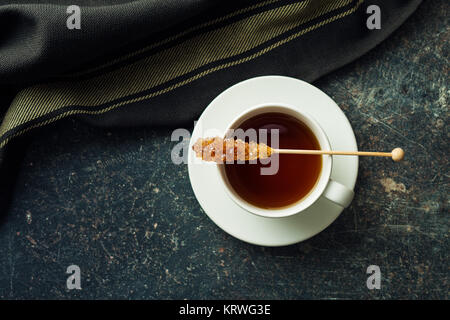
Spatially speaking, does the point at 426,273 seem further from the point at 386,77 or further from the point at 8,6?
the point at 8,6

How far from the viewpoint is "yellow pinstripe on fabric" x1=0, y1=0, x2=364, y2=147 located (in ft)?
3.15

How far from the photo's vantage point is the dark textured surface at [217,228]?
3.22 ft

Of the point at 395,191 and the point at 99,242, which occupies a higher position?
the point at 395,191

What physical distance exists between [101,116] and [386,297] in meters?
0.82

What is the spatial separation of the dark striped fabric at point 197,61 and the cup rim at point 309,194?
20 cm

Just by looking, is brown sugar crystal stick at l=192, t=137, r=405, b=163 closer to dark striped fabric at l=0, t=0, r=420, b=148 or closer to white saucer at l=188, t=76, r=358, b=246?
white saucer at l=188, t=76, r=358, b=246

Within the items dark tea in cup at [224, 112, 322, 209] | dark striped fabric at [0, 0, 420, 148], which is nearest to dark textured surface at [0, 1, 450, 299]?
dark striped fabric at [0, 0, 420, 148]

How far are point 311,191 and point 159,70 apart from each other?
18.1 inches

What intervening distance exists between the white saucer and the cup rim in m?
0.08

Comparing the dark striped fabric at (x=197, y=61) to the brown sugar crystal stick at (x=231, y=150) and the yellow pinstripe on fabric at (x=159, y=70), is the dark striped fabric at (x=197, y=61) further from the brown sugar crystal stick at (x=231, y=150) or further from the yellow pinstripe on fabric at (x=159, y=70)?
the brown sugar crystal stick at (x=231, y=150)

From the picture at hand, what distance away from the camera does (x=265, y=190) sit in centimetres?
88

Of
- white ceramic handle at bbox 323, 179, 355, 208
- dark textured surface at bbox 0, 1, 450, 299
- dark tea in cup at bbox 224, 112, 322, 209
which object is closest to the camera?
white ceramic handle at bbox 323, 179, 355, 208

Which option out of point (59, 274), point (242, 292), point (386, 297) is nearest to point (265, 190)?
point (242, 292)

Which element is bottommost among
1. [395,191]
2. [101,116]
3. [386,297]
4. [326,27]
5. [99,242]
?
[386,297]
